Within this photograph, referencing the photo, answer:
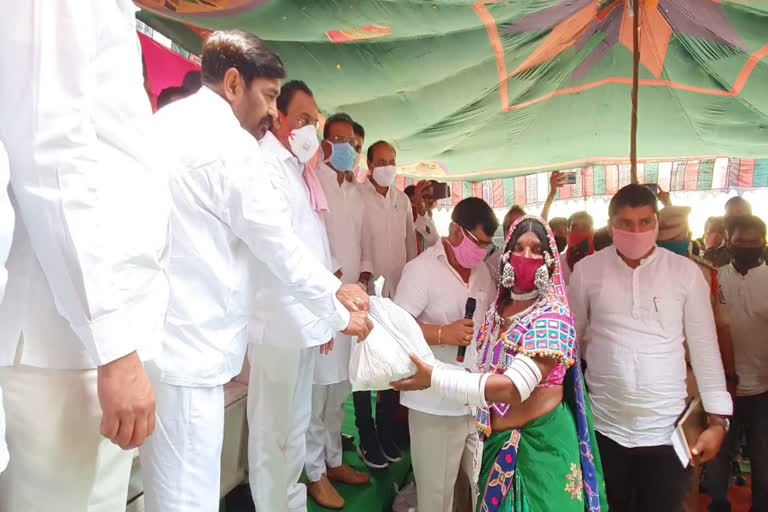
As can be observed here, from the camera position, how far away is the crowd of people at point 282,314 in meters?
0.80

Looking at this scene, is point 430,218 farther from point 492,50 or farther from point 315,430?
point 315,430

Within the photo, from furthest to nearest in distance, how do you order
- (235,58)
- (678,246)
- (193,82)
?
(678,246), (193,82), (235,58)

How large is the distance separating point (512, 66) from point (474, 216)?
2.12 m

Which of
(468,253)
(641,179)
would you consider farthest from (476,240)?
(641,179)

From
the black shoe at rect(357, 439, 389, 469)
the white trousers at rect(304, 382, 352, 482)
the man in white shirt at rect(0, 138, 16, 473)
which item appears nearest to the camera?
the man in white shirt at rect(0, 138, 16, 473)

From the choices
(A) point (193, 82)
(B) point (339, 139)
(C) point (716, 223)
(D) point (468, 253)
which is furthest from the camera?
(C) point (716, 223)

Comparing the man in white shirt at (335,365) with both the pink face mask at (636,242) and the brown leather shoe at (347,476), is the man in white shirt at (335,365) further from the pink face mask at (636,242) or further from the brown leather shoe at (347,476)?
the pink face mask at (636,242)

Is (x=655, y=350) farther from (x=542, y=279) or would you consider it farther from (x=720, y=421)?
(x=542, y=279)

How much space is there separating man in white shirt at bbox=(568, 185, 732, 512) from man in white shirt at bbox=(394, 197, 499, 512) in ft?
1.73

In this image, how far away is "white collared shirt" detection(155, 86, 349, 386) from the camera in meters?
1.39

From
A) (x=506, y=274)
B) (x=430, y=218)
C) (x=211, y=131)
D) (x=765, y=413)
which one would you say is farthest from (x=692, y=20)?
(x=211, y=131)

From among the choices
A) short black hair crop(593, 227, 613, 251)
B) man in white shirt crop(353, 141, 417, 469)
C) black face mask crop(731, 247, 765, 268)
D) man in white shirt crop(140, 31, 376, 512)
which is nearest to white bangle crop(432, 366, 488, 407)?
man in white shirt crop(140, 31, 376, 512)

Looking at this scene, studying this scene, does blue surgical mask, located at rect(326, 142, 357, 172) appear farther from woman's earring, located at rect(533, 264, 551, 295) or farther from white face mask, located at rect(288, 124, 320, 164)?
woman's earring, located at rect(533, 264, 551, 295)

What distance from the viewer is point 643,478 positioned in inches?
85.5
